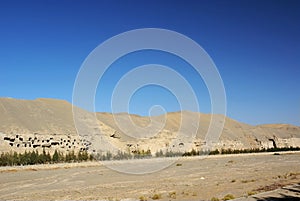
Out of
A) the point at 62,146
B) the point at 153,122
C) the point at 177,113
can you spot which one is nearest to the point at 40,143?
the point at 62,146

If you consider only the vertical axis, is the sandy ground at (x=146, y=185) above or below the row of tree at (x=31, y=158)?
below

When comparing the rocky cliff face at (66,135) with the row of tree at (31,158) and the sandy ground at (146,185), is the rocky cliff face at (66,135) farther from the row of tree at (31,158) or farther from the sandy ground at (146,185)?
the sandy ground at (146,185)

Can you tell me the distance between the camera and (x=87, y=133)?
281 ft

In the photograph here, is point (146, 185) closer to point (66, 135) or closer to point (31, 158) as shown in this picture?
point (31, 158)

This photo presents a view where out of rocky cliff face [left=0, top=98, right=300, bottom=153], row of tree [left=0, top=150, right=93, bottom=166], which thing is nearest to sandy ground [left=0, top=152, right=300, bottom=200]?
row of tree [left=0, top=150, right=93, bottom=166]

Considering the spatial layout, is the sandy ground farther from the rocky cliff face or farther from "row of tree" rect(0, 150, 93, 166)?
the rocky cliff face

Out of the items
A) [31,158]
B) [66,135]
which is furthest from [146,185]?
[66,135]

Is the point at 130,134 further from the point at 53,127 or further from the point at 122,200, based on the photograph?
the point at 122,200

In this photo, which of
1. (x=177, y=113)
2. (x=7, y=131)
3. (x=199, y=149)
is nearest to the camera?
(x=7, y=131)

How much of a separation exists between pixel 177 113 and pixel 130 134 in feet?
297

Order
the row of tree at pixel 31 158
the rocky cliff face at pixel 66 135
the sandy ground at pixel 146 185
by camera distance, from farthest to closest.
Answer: the rocky cliff face at pixel 66 135
the row of tree at pixel 31 158
the sandy ground at pixel 146 185

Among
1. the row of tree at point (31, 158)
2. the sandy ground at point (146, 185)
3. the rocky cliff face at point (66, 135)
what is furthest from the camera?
the rocky cliff face at point (66, 135)

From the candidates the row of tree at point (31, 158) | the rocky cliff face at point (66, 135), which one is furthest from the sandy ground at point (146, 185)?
the rocky cliff face at point (66, 135)

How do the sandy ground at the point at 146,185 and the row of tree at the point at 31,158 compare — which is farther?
the row of tree at the point at 31,158
